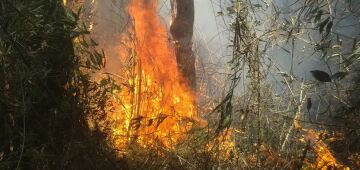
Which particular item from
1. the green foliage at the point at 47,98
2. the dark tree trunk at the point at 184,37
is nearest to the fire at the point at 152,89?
the dark tree trunk at the point at 184,37

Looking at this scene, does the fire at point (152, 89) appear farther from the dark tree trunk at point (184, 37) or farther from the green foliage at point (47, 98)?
the green foliage at point (47, 98)

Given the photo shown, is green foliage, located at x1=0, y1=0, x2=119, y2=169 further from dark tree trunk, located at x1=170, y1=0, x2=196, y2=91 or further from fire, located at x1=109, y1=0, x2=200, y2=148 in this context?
dark tree trunk, located at x1=170, y1=0, x2=196, y2=91

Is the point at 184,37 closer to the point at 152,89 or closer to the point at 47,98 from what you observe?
the point at 152,89

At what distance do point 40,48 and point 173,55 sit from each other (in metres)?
5.33

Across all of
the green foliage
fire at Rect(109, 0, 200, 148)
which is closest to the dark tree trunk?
fire at Rect(109, 0, 200, 148)

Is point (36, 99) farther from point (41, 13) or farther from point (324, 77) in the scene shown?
point (324, 77)

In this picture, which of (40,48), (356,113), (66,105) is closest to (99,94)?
(66,105)

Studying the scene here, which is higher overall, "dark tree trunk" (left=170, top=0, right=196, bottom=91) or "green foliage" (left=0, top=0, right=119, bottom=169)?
"dark tree trunk" (left=170, top=0, right=196, bottom=91)

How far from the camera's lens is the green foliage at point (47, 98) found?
3.73m

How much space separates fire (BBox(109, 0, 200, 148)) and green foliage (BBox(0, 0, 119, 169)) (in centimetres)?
157

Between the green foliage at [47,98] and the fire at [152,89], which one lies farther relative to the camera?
the fire at [152,89]

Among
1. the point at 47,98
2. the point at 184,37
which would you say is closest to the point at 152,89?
the point at 184,37

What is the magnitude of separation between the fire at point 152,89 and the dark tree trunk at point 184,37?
187 mm

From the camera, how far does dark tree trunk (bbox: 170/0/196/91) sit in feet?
29.6
